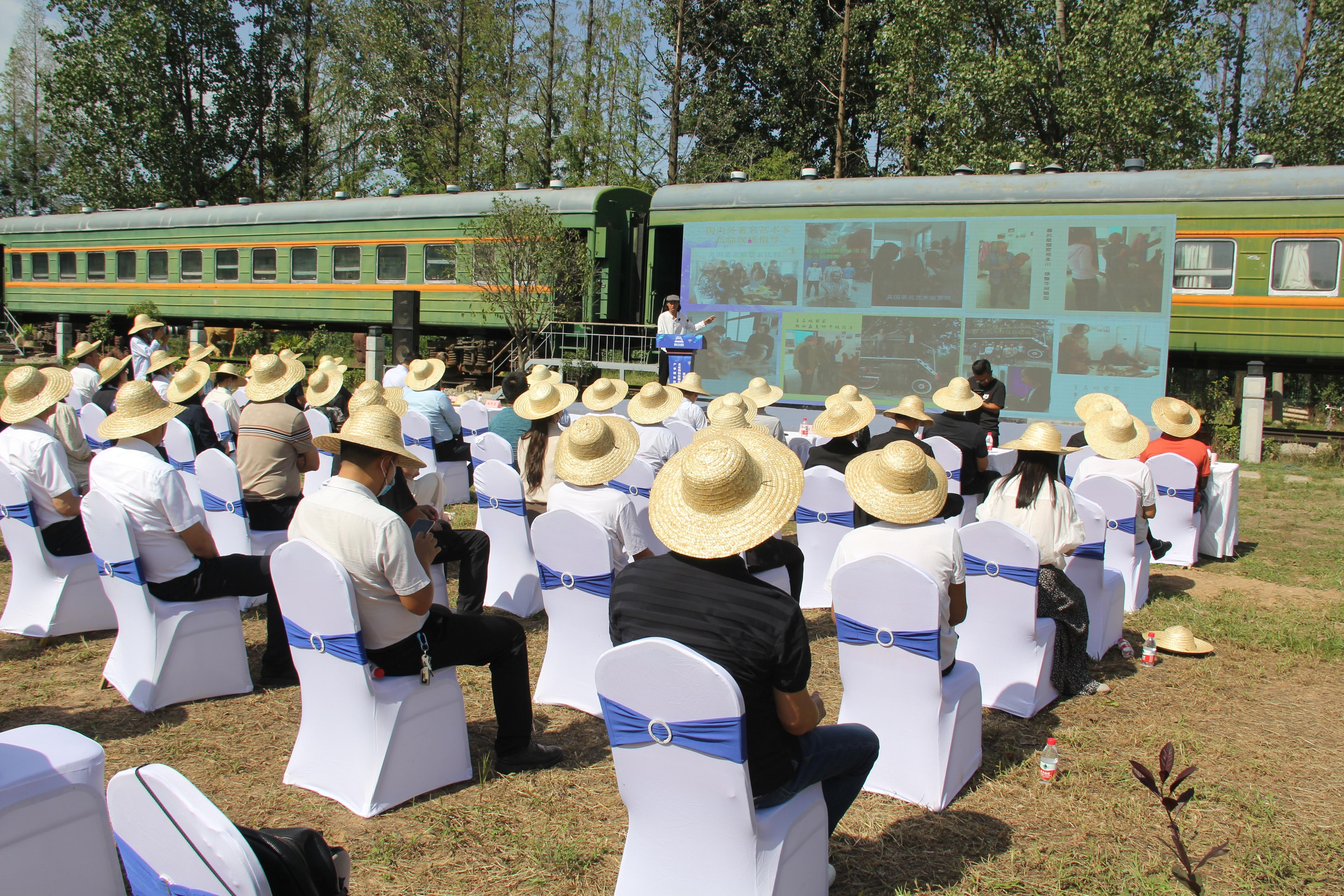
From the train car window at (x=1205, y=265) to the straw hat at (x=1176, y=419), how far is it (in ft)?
19.6

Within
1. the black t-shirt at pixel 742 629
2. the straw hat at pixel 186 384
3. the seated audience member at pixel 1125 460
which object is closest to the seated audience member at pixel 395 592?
the black t-shirt at pixel 742 629

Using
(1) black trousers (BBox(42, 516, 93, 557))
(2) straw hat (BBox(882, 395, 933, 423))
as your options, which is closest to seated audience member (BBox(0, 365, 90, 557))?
(1) black trousers (BBox(42, 516, 93, 557))

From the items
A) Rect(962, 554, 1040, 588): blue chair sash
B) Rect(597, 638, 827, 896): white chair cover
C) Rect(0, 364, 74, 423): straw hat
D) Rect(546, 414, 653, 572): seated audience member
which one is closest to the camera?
Rect(597, 638, 827, 896): white chair cover

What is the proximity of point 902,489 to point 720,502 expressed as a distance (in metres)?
1.29

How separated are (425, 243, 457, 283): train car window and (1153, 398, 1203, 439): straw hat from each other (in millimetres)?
12269

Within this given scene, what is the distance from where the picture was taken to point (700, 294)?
14.2 m

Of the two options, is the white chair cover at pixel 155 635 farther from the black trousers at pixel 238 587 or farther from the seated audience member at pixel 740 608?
the seated audience member at pixel 740 608

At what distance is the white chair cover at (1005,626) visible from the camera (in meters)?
4.12

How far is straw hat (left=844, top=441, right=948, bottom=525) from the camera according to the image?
3.49 meters

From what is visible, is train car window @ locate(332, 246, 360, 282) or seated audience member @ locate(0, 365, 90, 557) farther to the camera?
train car window @ locate(332, 246, 360, 282)

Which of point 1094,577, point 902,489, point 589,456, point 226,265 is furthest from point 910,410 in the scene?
point 226,265

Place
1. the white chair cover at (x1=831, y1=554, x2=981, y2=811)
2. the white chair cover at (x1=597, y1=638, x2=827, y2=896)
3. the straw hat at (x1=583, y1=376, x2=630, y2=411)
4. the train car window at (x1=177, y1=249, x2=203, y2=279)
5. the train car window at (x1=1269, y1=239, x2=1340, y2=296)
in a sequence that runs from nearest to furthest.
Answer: the white chair cover at (x1=597, y1=638, x2=827, y2=896)
the white chair cover at (x1=831, y1=554, x2=981, y2=811)
the straw hat at (x1=583, y1=376, x2=630, y2=411)
the train car window at (x1=1269, y1=239, x2=1340, y2=296)
the train car window at (x1=177, y1=249, x2=203, y2=279)

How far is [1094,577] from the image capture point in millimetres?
4879

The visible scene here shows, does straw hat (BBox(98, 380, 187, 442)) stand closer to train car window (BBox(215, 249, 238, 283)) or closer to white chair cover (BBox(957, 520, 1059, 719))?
white chair cover (BBox(957, 520, 1059, 719))
